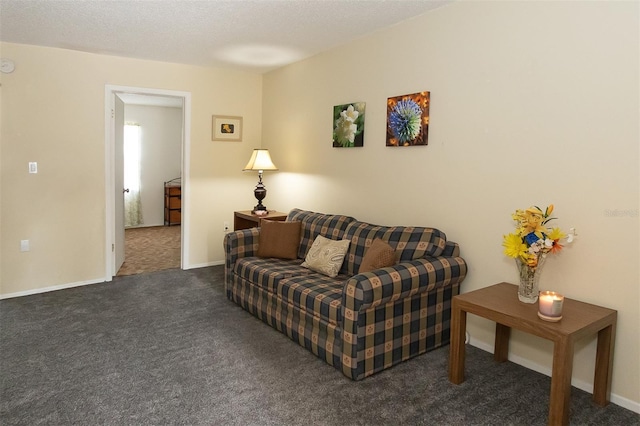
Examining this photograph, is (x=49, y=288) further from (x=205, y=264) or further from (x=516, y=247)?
(x=516, y=247)

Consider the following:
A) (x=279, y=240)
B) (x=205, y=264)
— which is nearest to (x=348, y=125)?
(x=279, y=240)

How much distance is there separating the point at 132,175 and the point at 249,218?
418 centimetres

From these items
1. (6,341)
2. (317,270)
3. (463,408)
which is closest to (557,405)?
(463,408)

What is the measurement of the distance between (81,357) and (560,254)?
309 centimetres

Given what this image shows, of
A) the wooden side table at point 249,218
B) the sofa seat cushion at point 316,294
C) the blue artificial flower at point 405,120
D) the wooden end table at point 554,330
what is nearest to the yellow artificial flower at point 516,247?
the wooden end table at point 554,330

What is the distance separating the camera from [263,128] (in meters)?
5.53

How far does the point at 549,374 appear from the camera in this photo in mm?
2660

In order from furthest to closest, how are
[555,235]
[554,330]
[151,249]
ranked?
1. [151,249]
2. [555,235]
3. [554,330]

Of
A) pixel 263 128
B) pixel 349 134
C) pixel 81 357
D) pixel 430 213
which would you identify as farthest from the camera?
pixel 263 128

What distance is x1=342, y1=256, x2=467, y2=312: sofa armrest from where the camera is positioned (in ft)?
8.13

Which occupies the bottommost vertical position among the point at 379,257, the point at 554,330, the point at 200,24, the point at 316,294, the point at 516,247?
the point at 316,294

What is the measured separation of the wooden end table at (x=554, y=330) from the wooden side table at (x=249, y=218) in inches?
100

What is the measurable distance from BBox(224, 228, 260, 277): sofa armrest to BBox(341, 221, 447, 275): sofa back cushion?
3.00 ft

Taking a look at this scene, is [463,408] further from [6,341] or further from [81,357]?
[6,341]
